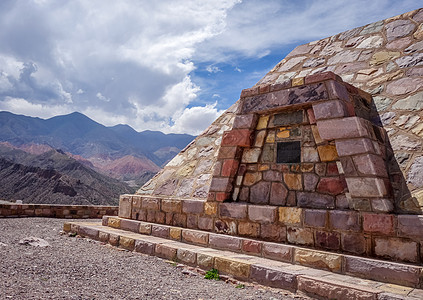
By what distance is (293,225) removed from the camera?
4254 millimetres

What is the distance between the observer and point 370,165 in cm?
375

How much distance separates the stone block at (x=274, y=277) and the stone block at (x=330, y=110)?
201 cm

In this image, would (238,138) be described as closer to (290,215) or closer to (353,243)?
(290,215)

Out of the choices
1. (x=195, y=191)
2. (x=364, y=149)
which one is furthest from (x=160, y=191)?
(x=364, y=149)

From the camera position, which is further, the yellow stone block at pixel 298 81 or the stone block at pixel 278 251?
the yellow stone block at pixel 298 81

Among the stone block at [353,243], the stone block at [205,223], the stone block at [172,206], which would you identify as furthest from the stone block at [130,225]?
the stone block at [353,243]

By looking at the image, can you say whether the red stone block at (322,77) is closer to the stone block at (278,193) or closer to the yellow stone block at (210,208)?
the stone block at (278,193)

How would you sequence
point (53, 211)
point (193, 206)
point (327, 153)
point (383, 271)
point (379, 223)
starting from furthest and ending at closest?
point (53, 211) → point (193, 206) → point (327, 153) → point (379, 223) → point (383, 271)

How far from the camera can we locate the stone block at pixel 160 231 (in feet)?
18.5

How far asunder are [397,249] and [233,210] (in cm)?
217

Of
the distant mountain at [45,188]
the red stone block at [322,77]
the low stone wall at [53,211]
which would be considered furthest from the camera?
the distant mountain at [45,188]

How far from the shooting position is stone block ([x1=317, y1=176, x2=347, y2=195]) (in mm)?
4078

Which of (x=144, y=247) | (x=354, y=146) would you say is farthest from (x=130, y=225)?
(x=354, y=146)

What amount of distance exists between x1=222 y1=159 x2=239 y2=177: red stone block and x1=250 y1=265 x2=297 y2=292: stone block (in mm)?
1627
